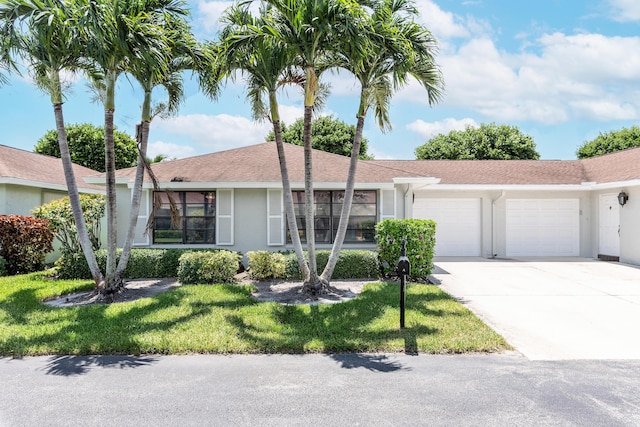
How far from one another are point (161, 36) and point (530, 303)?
8241 millimetres

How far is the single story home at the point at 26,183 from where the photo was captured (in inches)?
467

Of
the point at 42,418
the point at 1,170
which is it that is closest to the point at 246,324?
the point at 42,418

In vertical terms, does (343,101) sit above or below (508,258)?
above

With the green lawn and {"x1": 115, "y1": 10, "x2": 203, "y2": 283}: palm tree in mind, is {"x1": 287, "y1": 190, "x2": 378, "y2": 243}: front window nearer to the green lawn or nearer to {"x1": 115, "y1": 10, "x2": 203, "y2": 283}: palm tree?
the green lawn

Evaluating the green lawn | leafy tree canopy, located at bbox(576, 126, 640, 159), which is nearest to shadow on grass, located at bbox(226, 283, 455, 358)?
the green lawn

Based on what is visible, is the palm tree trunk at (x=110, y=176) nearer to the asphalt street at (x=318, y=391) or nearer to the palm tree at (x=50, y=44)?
the palm tree at (x=50, y=44)

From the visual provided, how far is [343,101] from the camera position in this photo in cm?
1052

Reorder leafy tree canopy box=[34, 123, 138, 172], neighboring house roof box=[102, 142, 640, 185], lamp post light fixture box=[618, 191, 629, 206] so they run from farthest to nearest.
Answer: leafy tree canopy box=[34, 123, 138, 172], lamp post light fixture box=[618, 191, 629, 206], neighboring house roof box=[102, 142, 640, 185]

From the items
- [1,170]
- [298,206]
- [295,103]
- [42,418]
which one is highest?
[295,103]

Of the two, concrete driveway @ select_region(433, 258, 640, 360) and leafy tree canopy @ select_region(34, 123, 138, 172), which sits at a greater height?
leafy tree canopy @ select_region(34, 123, 138, 172)

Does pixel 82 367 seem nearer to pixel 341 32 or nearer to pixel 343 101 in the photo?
pixel 341 32

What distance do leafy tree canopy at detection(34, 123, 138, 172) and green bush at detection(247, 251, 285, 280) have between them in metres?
18.6

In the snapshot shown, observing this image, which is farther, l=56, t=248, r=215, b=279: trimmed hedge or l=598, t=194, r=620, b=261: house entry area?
l=598, t=194, r=620, b=261: house entry area

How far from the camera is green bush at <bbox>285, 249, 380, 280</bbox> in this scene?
9.72 meters
